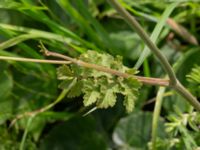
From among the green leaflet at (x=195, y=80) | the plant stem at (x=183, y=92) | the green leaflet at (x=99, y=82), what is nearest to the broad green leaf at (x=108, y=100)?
the green leaflet at (x=99, y=82)

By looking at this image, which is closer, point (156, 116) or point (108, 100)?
point (108, 100)

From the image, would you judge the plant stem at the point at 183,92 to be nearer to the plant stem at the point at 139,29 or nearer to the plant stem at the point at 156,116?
the plant stem at the point at 139,29

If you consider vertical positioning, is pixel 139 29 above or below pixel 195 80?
below

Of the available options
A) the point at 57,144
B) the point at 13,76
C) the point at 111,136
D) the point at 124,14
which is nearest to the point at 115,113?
the point at 111,136

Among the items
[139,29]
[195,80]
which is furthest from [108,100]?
[195,80]

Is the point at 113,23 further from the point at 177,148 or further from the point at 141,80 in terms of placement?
the point at 141,80

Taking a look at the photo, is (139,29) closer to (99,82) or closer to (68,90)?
(99,82)
